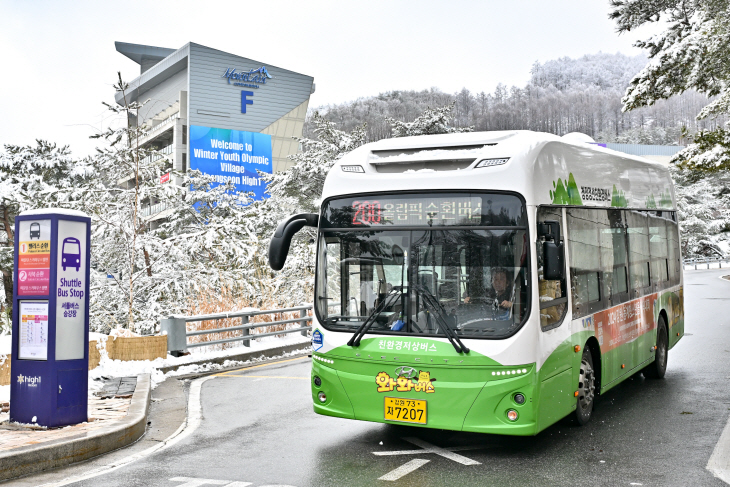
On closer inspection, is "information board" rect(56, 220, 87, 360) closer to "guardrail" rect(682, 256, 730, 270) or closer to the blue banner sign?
the blue banner sign

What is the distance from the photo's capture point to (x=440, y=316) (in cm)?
658

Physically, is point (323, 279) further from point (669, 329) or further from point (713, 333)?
point (713, 333)

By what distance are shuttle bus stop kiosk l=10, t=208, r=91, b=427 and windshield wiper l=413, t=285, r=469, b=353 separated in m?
3.81

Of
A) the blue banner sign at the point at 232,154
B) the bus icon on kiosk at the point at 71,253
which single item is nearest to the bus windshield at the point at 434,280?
the bus icon on kiosk at the point at 71,253

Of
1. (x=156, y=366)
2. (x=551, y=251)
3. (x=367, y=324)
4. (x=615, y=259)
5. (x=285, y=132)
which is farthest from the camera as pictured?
(x=285, y=132)

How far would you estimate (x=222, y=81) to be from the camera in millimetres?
62000

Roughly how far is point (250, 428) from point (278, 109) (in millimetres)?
59732

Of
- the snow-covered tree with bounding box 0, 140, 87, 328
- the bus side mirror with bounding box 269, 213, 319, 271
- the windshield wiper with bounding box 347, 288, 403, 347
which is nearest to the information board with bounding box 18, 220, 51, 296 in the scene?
the bus side mirror with bounding box 269, 213, 319, 271

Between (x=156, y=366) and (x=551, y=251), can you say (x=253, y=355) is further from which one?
(x=551, y=251)

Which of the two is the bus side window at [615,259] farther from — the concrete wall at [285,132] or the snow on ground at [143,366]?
the concrete wall at [285,132]

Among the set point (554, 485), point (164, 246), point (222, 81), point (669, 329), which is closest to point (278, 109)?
point (222, 81)

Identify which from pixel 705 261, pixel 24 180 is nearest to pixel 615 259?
pixel 24 180

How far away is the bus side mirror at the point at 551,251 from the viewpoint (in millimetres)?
6336

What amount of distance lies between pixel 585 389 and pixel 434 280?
2362mm
